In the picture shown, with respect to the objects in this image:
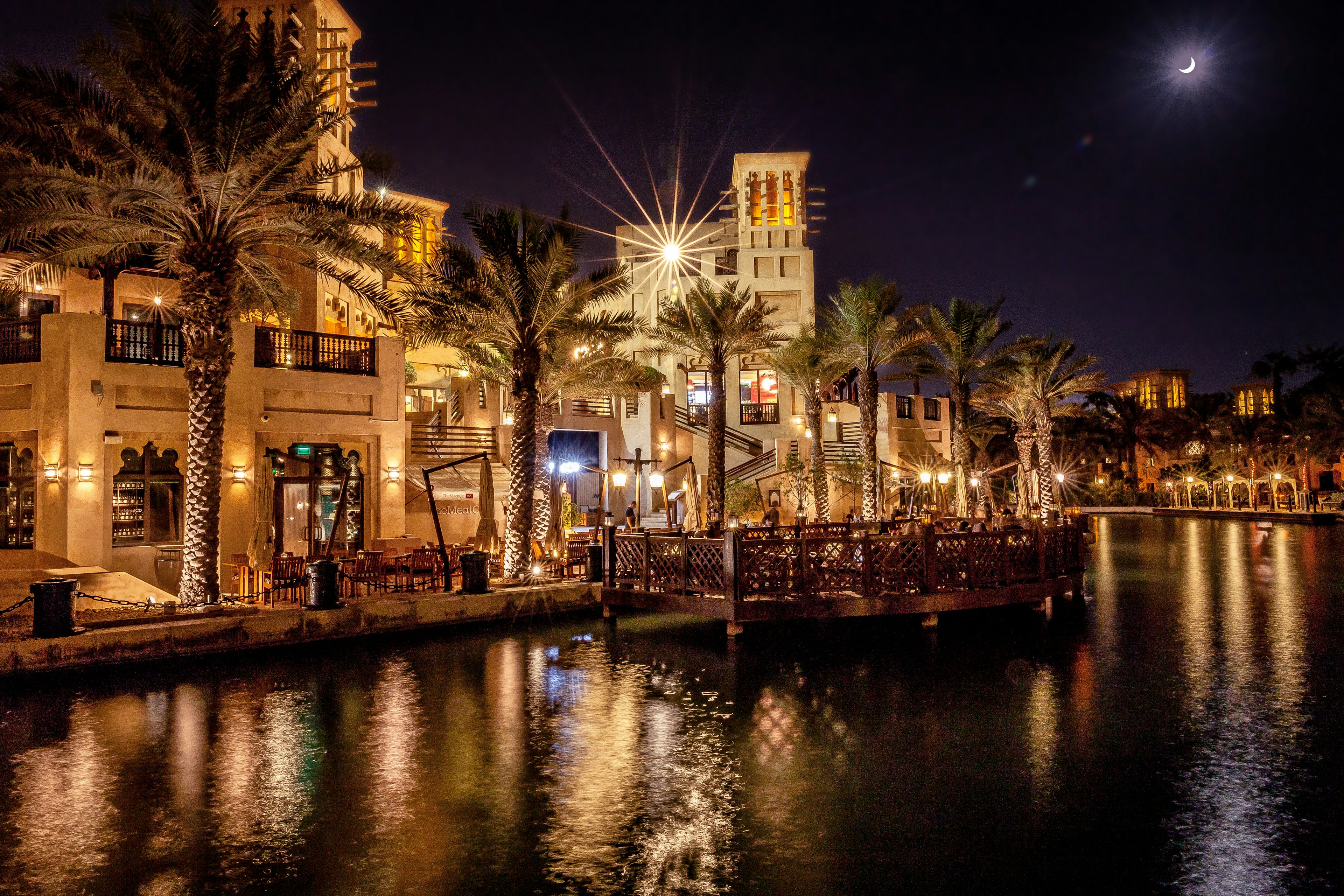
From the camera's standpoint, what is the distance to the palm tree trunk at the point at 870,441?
3125cm

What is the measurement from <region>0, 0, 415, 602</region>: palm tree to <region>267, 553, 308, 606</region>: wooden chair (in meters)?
1.19

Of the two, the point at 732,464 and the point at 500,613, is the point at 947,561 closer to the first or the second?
the point at 500,613

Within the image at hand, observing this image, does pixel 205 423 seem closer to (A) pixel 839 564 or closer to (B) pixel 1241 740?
(A) pixel 839 564

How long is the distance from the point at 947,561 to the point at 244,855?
11686mm

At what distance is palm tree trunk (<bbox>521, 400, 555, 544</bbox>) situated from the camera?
2172cm

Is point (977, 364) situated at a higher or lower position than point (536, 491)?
higher

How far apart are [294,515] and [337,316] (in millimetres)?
9894

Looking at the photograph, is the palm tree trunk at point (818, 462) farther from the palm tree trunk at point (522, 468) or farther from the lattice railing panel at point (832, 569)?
the lattice railing panel at point (832, 569)

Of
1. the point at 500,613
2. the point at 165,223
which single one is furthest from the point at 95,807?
the point at 165,223

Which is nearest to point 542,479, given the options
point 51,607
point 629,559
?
point 629,559

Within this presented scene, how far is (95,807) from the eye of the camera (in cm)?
656

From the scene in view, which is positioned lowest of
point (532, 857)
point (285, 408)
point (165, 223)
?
point (532, 857)

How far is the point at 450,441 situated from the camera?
2864 cm

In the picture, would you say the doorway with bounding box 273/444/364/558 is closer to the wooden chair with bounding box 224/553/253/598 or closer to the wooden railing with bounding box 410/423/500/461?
the wooden railing with bounding box 410/423/500/461
